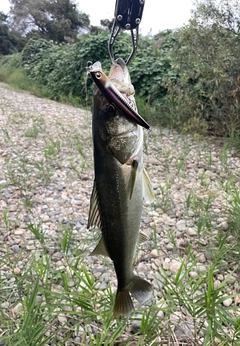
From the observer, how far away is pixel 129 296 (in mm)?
1505

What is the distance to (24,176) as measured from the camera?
4.39m

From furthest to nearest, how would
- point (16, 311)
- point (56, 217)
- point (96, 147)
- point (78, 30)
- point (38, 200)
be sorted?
point (78, 30)
point (38, 200)
point (56, 217)
point (16, 311)
point (96, 147)

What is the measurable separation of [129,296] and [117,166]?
66 cm

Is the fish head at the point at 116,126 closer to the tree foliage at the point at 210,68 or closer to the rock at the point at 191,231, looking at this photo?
the rock at the point at 191,231

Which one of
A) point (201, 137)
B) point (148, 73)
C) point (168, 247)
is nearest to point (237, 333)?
point (168, 247)

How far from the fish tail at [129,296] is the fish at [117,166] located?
0.23 metres

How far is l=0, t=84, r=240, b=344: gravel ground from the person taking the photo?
2.81 meters

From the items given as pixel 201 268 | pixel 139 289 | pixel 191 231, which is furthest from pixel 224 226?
pixel 139 289

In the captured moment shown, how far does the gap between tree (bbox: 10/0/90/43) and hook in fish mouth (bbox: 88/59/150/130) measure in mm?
21366

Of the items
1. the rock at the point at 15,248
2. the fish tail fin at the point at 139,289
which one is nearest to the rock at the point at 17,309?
the rock at the point at 15,248

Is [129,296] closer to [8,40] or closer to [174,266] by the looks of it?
[174,266]

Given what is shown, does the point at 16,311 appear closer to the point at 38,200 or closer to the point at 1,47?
the point at 38,200

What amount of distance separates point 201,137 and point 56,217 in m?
2.89

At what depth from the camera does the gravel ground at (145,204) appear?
2.81 metres
